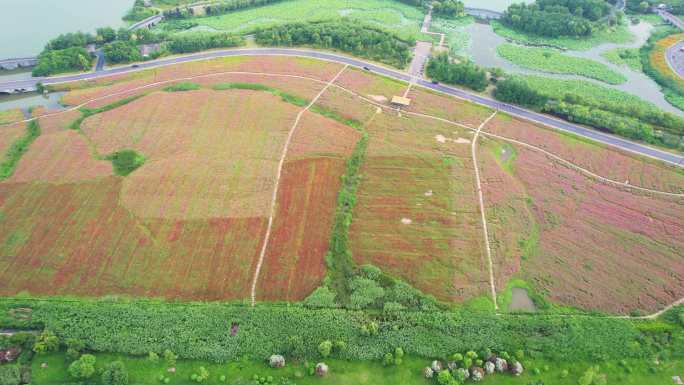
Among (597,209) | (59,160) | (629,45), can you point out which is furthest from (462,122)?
(59,160)

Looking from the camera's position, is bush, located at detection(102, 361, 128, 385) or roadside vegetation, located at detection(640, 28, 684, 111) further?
roadside vegetation, located at detection(640, 28, 684, 111)

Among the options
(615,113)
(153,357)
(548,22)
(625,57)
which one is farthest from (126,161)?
(625,57)

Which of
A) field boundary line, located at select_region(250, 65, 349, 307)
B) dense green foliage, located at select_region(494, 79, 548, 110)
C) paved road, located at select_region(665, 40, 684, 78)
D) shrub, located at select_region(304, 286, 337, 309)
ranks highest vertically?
paved road, located at select_region(665, 40, 684, 78)

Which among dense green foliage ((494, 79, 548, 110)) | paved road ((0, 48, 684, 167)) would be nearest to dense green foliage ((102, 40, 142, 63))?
paved road ((0, 48, 684, 167))

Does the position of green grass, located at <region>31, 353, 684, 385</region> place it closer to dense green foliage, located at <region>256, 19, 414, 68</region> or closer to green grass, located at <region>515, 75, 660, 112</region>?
green grass, located at <region>515, 75, 660, 112</region>

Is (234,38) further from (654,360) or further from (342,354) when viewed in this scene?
(654,360)
